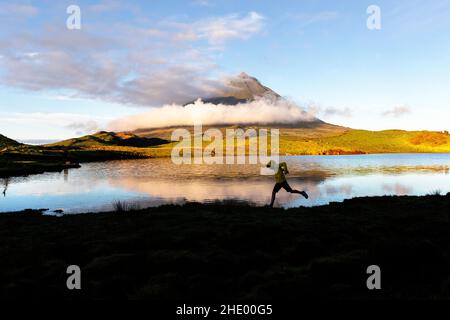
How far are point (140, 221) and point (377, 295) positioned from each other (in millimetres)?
12722

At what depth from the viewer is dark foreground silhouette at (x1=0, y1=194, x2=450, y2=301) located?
28.8ft

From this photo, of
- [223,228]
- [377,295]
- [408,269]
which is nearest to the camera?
[377,295]

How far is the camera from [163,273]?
33.5 ft

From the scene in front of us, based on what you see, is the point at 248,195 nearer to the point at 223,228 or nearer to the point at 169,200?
the point at 169,200

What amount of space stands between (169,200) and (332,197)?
18.3m

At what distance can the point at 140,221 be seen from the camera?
18.2m

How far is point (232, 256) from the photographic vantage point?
11477mm

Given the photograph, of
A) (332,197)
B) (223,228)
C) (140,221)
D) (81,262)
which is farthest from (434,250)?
(332,197)

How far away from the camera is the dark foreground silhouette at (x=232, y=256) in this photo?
8.77 metres

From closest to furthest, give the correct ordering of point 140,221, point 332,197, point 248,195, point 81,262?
point 81,262, point 140,221, point 332,197, point 248,195

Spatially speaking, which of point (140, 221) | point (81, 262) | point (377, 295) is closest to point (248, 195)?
point (140, 221)
